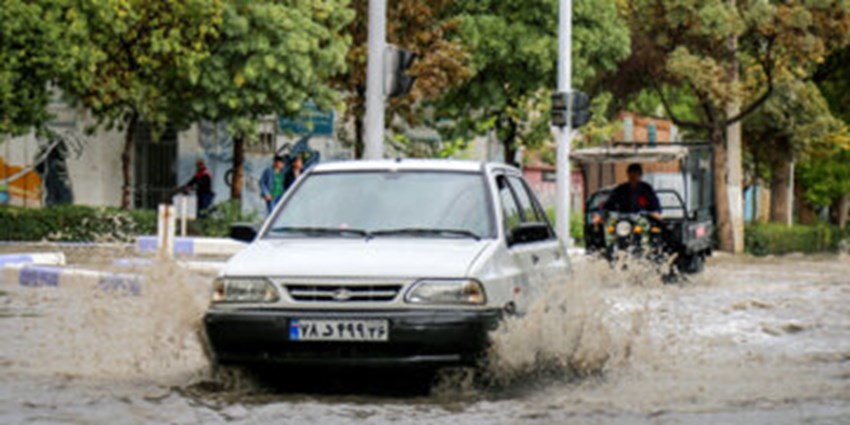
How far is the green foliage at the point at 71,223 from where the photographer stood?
32.5m

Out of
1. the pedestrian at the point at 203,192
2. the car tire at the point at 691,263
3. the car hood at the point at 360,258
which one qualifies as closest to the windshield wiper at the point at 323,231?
the car hood at the point at 360,258

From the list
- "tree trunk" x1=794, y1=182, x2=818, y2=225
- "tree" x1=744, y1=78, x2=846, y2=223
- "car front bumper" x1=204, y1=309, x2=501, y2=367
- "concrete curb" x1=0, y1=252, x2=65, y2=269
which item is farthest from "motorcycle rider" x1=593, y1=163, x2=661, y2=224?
"tree trunk" x1=794, y1=182, x2=818, y2=225

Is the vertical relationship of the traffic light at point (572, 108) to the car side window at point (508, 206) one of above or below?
above

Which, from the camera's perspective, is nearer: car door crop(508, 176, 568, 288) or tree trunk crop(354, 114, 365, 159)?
car door crop(508, 176, 568, 288)

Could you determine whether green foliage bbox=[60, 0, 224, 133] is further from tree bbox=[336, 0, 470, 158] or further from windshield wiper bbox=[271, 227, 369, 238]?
windshield wiper bbox=[271, 227, 369, 238]

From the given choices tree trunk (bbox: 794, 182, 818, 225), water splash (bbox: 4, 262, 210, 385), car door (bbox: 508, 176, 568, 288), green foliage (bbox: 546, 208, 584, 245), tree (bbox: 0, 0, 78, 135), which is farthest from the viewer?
tree trunk (bbox: 794, 182, 818, 225)

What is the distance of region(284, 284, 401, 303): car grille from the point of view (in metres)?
9.30

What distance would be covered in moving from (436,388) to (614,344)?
1.82 metres

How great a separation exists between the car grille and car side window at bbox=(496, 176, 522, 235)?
4.37 ft

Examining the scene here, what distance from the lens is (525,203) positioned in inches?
465

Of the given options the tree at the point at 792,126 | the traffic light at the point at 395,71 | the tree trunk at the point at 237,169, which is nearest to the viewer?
the traffic light at the point at 395,71

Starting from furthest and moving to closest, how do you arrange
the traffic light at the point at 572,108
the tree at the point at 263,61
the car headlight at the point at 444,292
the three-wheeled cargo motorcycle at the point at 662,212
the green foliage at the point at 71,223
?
the tree at the point at 263,61 → the green foliage at the point at 71,223 → the traffic light at the point at 572,108 → the three-wheeled cargo motorcycle at the point at 662,212 → the car headlight at the point at 444,292

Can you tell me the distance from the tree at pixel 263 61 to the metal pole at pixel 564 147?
8.30 m

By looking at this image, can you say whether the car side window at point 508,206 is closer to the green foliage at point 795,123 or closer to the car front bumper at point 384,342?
the car front bumper at point 384,342
